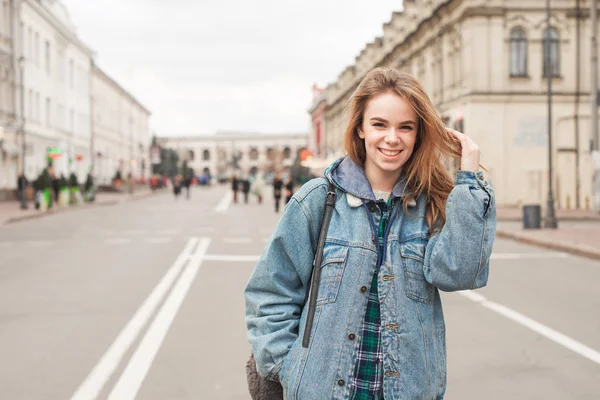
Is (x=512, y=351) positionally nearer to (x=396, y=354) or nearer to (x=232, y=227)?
(x=396, y=354)

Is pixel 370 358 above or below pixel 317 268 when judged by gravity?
below

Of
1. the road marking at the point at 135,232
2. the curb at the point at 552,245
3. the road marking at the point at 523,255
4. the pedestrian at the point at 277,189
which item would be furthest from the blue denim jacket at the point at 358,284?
the pedestrian at the point at 277,189

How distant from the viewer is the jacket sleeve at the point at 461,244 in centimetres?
243

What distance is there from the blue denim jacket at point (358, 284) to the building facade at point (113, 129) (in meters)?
66.2

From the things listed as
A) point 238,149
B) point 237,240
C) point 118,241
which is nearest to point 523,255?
point 237,240

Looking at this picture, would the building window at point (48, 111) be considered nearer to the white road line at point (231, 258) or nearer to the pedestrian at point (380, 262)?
the white road line at point (231, 258)

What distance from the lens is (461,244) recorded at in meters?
2.43

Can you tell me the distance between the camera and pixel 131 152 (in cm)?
9488

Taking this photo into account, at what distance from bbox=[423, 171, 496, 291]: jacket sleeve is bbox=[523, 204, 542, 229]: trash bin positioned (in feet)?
66.4

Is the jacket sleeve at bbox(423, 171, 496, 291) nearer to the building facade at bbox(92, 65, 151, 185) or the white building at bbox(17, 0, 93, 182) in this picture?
the white building at bbox(17, 0, 93, 182)

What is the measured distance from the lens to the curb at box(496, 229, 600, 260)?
1535 cm

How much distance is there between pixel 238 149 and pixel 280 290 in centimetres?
18707

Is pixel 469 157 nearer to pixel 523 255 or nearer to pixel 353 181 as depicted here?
pixel 353 181

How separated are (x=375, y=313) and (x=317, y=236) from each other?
0.31 m
